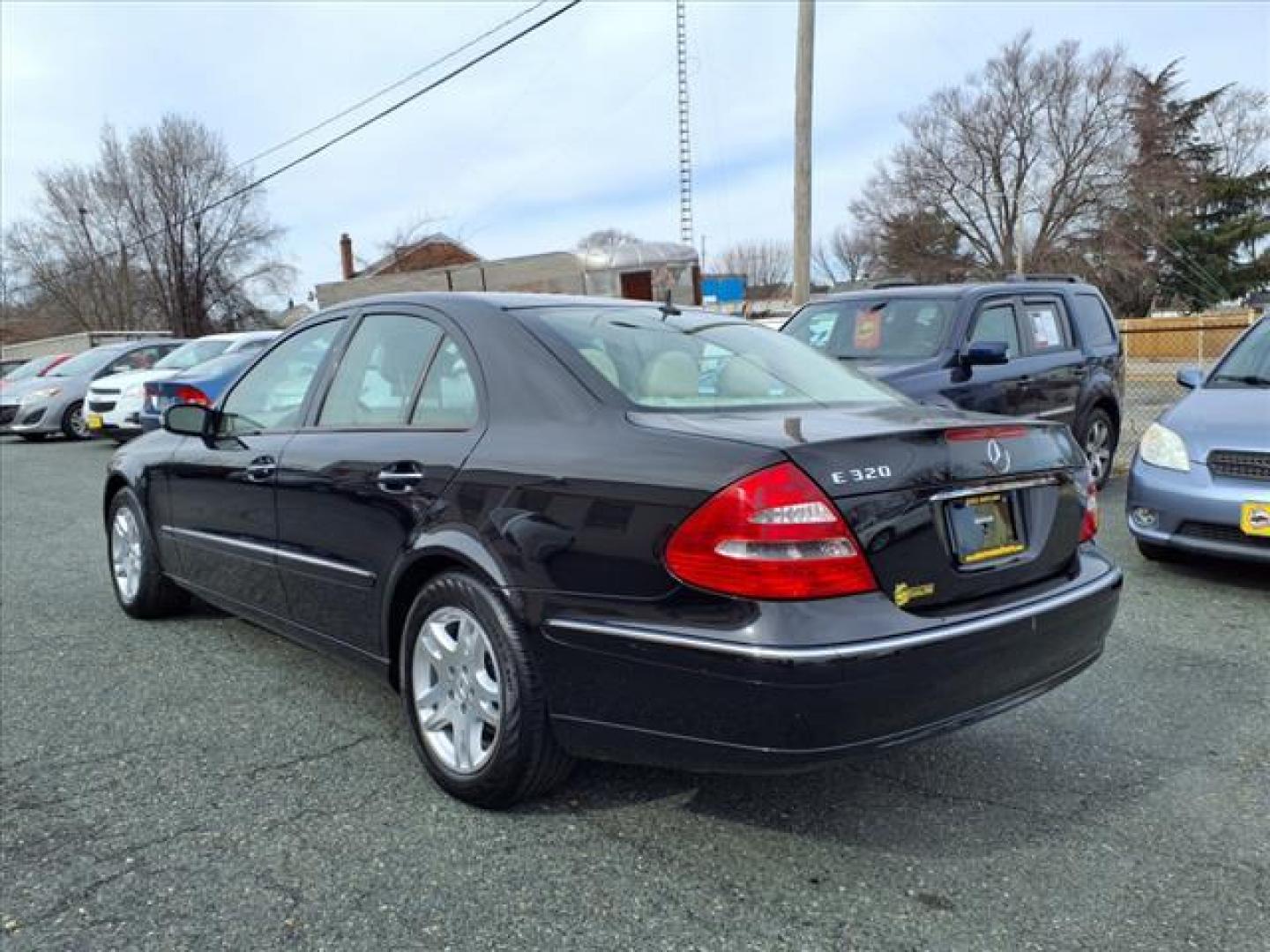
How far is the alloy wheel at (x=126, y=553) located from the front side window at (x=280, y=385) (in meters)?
1.05

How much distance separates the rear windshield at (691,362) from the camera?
283 centimetres

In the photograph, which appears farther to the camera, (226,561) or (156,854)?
(226,561)

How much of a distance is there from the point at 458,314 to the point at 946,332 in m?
4.69

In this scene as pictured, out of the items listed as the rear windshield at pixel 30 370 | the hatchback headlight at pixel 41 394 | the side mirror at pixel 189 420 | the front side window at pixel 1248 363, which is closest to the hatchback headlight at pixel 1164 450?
the front side window at pixel 1248 363

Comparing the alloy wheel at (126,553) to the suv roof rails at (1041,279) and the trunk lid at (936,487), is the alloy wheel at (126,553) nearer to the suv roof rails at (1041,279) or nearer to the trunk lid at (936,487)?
the trunk lid at (936,487)

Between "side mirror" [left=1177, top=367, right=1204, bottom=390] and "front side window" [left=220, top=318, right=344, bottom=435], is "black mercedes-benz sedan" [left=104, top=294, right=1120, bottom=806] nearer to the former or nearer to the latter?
"front side window" [left=220, top=318, right=344, bottom=435]

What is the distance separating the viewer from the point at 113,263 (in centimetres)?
5166

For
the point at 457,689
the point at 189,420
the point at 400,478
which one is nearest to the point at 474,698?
the point at 457,689

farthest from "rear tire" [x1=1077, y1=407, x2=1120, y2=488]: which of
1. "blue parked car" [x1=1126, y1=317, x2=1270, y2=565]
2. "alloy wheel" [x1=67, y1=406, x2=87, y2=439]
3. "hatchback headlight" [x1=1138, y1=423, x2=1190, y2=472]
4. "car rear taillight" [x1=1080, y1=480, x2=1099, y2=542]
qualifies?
"alloy wheel" [x1=67, y1=406, x2=87, y2=439]

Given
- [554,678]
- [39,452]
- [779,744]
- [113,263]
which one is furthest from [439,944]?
[113,263]

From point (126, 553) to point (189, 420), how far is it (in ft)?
4.13

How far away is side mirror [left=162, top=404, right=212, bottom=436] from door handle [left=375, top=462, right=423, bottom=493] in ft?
4.66

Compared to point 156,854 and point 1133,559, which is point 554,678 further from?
point 1133,559

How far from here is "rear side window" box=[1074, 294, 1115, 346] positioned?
8023mm
